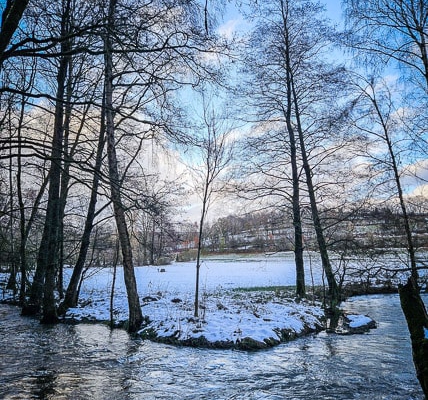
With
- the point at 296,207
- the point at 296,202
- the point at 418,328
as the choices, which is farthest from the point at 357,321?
the point at 418,328

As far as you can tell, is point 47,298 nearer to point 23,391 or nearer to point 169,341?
point 169,341

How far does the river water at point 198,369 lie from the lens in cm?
479

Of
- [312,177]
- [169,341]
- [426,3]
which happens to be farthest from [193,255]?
[426,3]

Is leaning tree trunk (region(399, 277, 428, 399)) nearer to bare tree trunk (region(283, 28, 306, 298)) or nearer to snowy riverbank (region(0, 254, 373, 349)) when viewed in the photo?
snowy riverbank (region(0, 254, 373, 349))

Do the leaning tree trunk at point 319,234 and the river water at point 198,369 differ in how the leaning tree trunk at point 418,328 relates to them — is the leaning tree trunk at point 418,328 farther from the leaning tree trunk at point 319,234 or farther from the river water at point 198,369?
the leaning tree trunk at point 319,234

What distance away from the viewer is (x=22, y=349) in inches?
273

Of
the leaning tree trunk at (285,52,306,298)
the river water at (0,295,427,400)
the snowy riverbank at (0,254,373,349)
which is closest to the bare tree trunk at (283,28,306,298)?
the leaning tree trunk at (285,52,306,298)

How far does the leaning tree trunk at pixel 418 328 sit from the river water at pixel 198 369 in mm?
2367

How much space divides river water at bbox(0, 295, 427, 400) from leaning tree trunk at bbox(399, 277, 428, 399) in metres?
2.37

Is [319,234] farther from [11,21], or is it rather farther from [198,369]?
[11,21]

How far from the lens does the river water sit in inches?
189

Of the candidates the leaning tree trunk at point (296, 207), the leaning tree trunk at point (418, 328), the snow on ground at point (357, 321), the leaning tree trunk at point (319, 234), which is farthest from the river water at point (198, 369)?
the leaning tree trunk at point (296, 207)

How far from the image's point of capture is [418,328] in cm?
283

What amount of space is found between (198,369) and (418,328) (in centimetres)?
428
